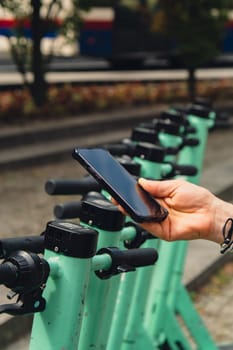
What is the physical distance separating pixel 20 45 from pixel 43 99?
28.7 inches

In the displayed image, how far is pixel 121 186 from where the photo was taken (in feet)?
6.29

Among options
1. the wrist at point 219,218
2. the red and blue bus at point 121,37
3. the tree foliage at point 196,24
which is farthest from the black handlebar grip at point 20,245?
the red and blue bus at point 121,37

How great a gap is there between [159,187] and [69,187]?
0.35m

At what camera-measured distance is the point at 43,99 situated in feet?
32.8

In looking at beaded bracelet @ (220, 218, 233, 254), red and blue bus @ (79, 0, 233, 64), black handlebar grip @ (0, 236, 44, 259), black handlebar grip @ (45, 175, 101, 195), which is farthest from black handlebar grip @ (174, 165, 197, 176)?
red and blue bus @ (79, 0, 233, 64)

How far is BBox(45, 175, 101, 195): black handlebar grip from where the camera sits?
7.55ft

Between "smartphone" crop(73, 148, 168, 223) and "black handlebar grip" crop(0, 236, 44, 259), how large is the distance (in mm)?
210

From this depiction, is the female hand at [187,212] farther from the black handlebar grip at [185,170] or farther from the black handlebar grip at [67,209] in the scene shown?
the black handlebar grip at [185,170]

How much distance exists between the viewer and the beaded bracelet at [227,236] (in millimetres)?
2047

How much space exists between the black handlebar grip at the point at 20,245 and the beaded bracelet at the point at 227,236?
467 millimetres

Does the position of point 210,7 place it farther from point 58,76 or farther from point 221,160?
point 58,76

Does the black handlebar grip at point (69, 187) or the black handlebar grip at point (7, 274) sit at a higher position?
the black handlebar grip at point (7, 274)

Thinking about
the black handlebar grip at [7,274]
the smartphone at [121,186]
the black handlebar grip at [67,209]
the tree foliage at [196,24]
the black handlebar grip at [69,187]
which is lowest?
the tree foliage at [196,24]

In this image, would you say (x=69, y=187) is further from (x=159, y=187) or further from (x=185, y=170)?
(x=185, y=170)
